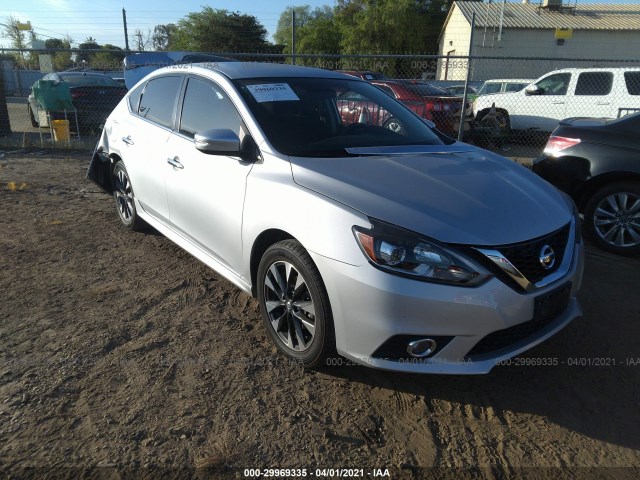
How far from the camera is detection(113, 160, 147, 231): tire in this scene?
4.95 metres

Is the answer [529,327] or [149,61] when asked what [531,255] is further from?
[149,61]

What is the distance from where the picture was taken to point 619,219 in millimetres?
4770

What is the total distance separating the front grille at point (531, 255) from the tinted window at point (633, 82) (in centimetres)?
984

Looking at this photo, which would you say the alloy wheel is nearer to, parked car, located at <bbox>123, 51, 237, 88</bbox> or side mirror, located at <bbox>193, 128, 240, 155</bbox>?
side mirror, located at <bbox>193, 128, 240, 155</bbox>

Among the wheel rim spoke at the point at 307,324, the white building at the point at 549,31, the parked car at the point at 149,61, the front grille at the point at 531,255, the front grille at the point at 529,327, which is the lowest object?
the wheel rim spoke at the point at 307,324


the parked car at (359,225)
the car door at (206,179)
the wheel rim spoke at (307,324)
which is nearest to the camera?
the parked car at (359,225)

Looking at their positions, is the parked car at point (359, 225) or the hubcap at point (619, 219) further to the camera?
the hubcap at point (619, 219)

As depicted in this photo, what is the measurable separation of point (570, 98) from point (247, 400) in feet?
37.8

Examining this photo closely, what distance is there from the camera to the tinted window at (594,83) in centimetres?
1088

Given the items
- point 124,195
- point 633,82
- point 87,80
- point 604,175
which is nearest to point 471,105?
point 633,82

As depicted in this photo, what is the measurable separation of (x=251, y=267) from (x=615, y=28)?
44388 millimetres

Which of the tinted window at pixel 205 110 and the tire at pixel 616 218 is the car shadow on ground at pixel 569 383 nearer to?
the tire at pixel 616 218

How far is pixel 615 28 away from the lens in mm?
37562

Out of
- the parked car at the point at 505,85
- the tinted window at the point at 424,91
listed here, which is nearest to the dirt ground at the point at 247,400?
the tinted window at the point at 424,91
